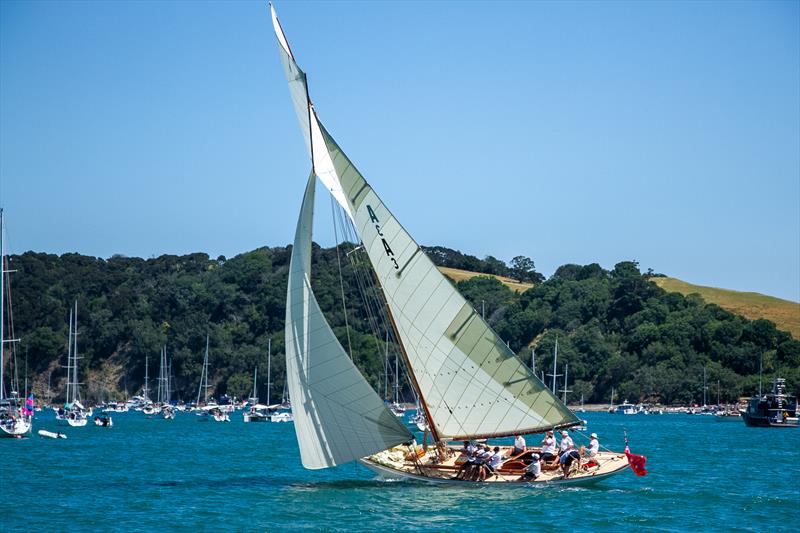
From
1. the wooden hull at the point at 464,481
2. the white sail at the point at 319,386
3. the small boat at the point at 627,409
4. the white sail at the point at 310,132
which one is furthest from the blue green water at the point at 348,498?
the small boat at the point at 627,409

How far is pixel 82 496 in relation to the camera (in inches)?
1726

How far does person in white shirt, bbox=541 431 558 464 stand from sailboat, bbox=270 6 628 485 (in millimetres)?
444

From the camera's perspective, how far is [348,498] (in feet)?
133

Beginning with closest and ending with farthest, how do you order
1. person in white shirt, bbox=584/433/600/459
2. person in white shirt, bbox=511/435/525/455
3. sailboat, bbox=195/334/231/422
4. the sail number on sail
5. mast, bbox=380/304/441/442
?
the sail number on sail → mast, bbox=380/304/441/442 → person in white shirt, bbox=511/435/525/455 → person in white shirt, bbox=584/433/600/459 → sailboat, bbox=195/334/231/422

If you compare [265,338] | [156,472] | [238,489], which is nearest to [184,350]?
[265,338]

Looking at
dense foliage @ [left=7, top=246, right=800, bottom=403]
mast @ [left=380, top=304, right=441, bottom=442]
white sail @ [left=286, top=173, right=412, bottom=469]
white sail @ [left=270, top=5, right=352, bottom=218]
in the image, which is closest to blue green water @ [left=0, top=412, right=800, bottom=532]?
white sail @ [left=286, top=173, right=412, bottom=469]

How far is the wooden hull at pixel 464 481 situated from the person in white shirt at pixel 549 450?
540mm

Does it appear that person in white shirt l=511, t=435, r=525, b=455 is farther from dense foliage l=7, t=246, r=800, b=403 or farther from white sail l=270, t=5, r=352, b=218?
dense foliage l=7, t=246, r=800, b=403

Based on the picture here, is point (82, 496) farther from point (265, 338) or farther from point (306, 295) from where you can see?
point (265, 338)

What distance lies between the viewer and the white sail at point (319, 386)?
40219 millimetres

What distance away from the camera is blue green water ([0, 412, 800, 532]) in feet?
118

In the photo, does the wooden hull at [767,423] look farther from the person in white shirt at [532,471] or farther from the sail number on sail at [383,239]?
the sail number on sail at [383,239]

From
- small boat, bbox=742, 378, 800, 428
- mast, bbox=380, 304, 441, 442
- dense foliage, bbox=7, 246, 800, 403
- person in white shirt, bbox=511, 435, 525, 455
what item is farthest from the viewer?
dense foliage, bbox=7, 246, 800, 403

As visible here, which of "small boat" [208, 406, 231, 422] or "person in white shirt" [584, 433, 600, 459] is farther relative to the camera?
"small boat" [208, 406, 231, 422]
